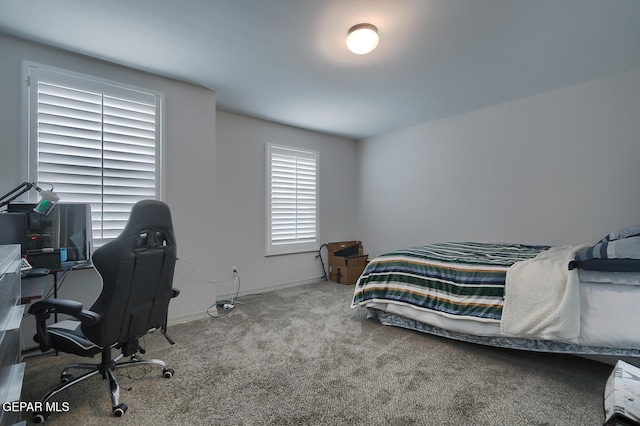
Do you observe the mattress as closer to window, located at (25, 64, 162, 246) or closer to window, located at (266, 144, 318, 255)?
window, located at (266, 144, 318, 255)

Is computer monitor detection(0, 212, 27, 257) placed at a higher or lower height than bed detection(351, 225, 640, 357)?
higher

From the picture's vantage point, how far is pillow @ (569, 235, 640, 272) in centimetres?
181

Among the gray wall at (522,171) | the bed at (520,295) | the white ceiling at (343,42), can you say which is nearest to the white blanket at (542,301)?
the bed at (520,295)

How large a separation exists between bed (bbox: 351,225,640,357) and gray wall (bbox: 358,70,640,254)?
67 cm

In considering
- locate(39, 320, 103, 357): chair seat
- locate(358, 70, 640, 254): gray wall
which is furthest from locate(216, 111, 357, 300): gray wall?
locate(39, 320, 103, 357): chair seat

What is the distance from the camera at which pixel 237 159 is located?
420 cm

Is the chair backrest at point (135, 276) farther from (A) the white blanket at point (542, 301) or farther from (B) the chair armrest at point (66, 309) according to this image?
(A) the white blanket at point (542, 301)

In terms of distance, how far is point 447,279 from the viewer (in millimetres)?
2645

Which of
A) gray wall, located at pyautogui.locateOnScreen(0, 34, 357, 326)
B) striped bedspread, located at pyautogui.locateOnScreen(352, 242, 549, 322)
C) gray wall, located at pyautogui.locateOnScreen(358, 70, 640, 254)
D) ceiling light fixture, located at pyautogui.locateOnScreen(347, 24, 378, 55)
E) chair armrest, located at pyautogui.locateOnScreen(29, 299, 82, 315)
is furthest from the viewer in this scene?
gray wall, located at pyautogui.locateOnScreen(358, 70, 640, 254)

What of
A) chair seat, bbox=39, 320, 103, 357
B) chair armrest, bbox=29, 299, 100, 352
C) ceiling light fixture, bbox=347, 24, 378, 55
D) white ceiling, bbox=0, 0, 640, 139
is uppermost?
white ceiling, bbox=0, 0, 640, 139

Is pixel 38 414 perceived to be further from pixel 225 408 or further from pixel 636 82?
pixel 636 82

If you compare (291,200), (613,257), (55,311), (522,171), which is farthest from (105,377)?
(522,171)

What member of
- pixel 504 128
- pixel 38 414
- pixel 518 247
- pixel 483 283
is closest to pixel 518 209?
pixel 518 247

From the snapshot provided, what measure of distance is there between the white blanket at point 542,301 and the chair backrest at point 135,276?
247 centimetres
